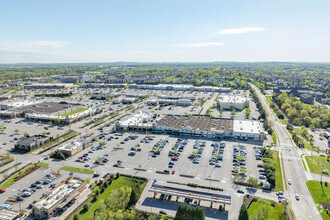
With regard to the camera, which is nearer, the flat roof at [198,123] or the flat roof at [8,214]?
the flat roof at [8,214]

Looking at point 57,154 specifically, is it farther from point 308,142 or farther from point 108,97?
point 108,97

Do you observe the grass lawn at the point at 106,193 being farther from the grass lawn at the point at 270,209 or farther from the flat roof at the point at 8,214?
the grass lawn at the point at 270,209

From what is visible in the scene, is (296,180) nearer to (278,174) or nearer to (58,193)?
(278,174)

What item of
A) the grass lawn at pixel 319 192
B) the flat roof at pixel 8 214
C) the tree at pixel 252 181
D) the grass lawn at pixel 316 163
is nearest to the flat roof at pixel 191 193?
the tree at pixel 252 181

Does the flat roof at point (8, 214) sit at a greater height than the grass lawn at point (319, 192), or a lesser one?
greater

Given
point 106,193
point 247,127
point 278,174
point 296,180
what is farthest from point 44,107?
point 296,180

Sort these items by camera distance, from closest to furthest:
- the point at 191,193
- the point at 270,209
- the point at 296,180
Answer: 1. the point at 270,209
2. the point at 191,193
3. the point at 296,180
